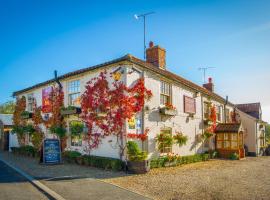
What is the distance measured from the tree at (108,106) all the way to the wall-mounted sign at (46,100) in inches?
197

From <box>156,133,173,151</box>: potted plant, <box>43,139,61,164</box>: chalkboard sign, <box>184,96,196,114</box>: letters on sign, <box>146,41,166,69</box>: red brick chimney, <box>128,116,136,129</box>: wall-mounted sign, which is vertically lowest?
<box>43,139,61,164</box>: chalkboard sign

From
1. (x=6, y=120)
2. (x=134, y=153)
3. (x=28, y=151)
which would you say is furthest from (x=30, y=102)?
(x=134, y=153)

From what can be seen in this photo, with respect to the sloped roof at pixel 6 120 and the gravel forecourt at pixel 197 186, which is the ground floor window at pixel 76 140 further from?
the sloped roof at pixel 6 120

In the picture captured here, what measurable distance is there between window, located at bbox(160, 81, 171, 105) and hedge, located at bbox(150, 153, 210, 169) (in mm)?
3732

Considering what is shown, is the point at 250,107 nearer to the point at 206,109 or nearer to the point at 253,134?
the point at 253,134

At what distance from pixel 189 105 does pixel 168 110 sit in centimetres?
438

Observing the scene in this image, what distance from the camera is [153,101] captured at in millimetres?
15703

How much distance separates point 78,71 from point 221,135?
14787 mm

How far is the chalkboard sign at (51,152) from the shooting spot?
1486 centimetres

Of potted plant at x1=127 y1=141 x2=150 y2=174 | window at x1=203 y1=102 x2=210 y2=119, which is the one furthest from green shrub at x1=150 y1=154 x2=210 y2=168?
window at x1=203 y1=102 x2=210 y2=119

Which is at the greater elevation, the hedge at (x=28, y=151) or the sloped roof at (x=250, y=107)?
the sloped roof at (x=250, y=107)

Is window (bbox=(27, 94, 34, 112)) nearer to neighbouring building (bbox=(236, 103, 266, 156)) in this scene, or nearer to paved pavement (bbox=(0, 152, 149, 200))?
paved pavement (bbox=(0, 152, 149, 200))

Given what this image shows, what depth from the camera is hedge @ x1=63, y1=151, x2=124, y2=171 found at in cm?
1302

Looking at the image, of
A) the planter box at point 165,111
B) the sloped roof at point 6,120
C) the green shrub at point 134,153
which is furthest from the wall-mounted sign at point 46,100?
the sloped roof at point 6,120
